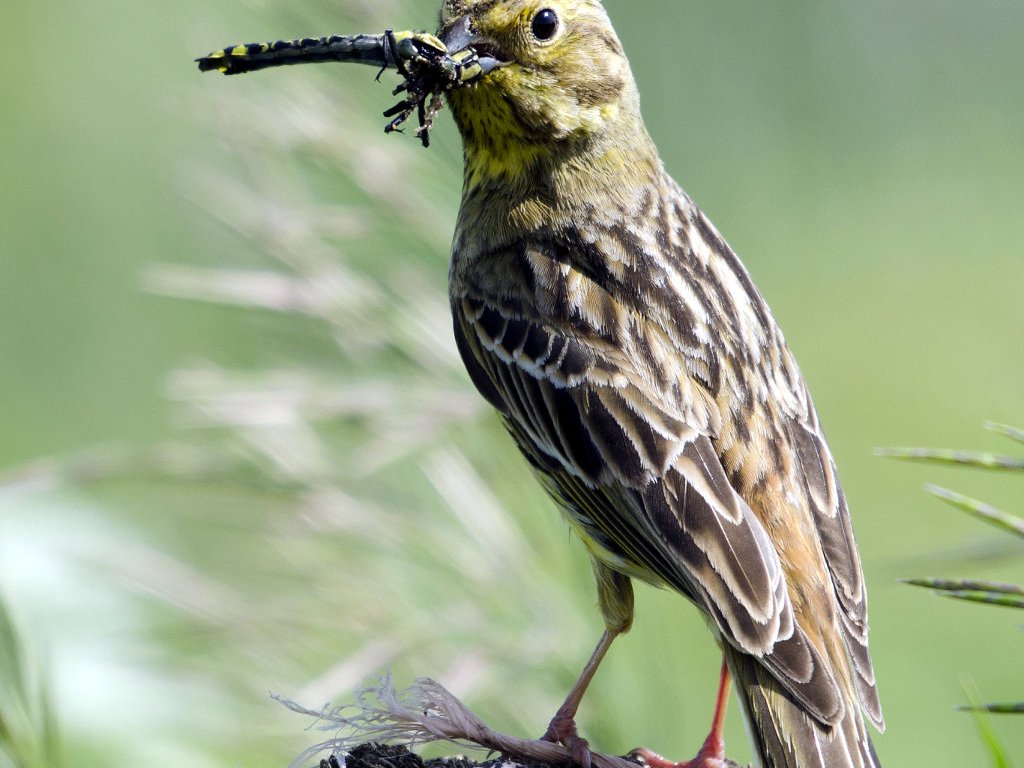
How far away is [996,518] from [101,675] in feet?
6.65

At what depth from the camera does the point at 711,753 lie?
155 inches

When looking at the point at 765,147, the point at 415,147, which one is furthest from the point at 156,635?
the point at 765,147

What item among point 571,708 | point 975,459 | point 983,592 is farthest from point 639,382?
point 983,592

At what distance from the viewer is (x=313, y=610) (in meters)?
4.04

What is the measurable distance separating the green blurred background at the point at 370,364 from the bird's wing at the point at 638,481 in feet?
0.40

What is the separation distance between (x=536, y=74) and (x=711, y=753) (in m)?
1.92

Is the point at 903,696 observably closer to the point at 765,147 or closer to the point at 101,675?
the point at 765,147

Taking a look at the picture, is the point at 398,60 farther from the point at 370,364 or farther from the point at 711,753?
the point at 711,753

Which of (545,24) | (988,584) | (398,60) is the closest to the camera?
(988,584)

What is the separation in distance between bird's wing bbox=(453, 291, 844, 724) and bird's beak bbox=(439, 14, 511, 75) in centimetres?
66

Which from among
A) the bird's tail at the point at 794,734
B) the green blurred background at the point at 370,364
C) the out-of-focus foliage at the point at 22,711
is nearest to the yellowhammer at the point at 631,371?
the bird's tail at the point at 794,734

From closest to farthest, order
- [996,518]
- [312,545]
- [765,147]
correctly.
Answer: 1. [996,518]
2. [312,545]
3. [765,147]

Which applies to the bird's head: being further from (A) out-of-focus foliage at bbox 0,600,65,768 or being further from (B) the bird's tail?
(A) out-of-focus foliage at bbox 0,600,65,768

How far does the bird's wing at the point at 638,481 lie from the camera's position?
361 centimetres
